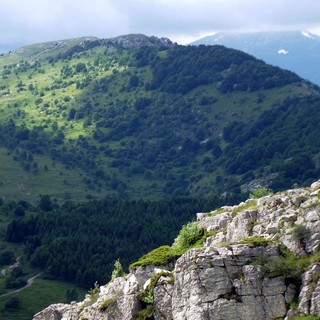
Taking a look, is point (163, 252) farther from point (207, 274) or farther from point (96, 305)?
point (207, 274)

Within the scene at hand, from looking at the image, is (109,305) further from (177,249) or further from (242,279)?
(242,279)

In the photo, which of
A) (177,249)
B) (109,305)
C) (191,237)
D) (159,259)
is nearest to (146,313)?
(109,305)

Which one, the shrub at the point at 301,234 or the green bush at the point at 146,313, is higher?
the shrub at the point at 301,234

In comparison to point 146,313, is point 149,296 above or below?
above

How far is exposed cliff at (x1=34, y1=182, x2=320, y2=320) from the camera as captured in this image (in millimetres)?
65438

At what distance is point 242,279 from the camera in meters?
66.4

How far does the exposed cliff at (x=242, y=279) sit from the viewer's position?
215 ft

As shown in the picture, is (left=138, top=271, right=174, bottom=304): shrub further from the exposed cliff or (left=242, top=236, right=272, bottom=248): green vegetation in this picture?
(left=242, top=236, right=272, bottom=248): green vegetation

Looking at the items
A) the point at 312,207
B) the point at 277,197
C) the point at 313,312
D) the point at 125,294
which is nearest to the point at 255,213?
the point at 277,197

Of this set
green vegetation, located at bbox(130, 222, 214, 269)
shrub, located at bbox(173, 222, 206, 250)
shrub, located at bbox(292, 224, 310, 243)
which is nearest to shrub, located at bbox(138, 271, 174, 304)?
green vegetation, located at bbox(130, 222, 214, 269)

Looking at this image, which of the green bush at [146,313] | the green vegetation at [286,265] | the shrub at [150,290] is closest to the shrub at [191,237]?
the shrub at [150,290]

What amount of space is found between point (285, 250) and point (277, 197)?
14.4 metres

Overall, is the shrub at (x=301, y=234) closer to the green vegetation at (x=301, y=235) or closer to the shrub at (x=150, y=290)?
the green vegetation at (x=301, y=235)

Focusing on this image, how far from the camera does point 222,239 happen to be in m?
82.8
